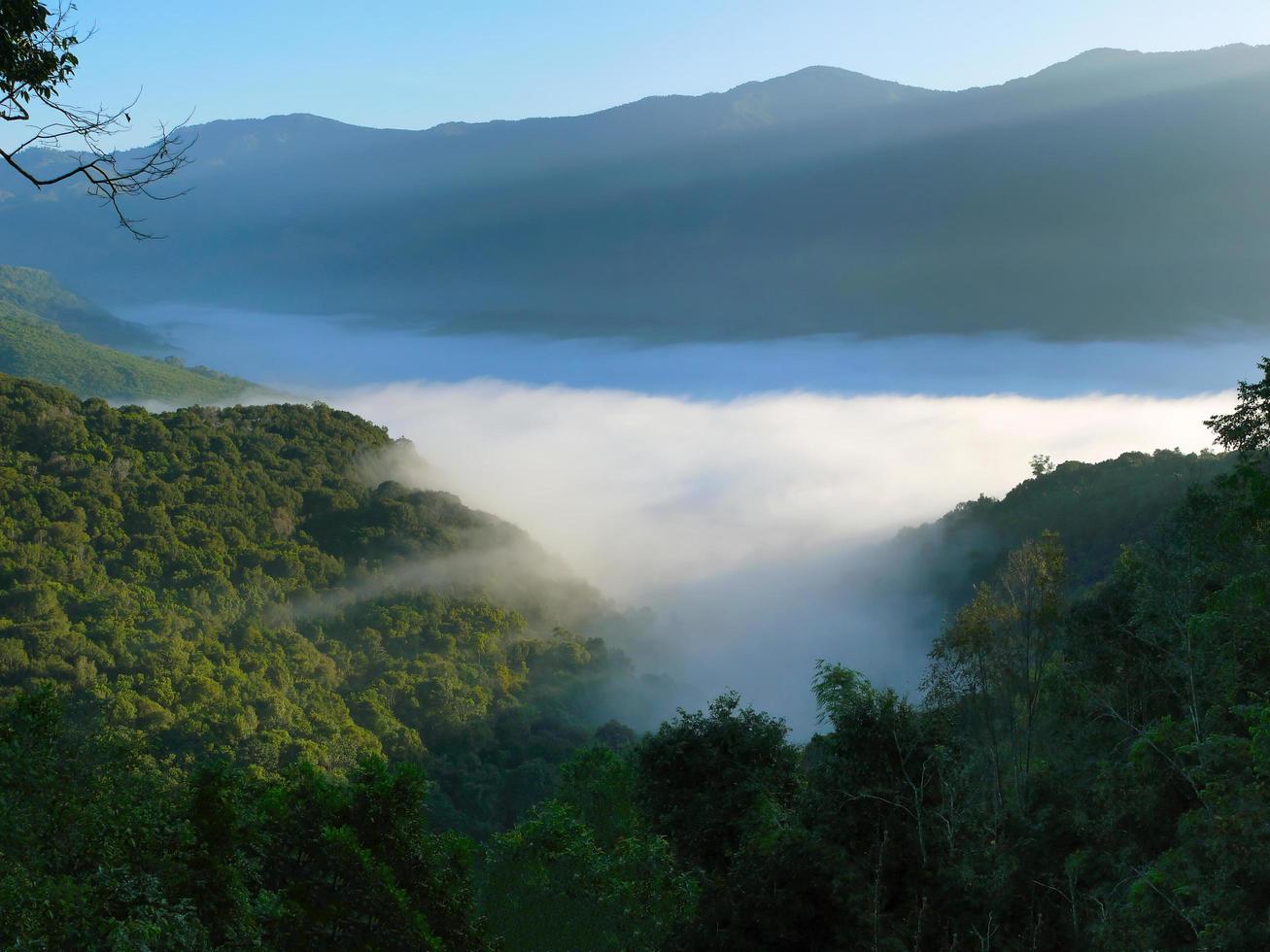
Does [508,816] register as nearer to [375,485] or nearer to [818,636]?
[375,485]

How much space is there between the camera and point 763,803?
16797 mm

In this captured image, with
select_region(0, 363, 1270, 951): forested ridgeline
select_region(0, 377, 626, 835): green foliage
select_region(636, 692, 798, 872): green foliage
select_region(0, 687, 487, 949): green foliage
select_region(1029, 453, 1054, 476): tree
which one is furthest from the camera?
select_region(1029, 453, 1054, 476): tree

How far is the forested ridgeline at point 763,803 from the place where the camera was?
771 centimetres

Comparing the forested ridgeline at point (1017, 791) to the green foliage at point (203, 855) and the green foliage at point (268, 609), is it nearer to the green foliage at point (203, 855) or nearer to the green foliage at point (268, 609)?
the green foliage at point (203, 855)

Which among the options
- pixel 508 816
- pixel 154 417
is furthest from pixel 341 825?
pixel 154 417

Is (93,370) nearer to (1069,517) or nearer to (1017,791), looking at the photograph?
(1069,517)

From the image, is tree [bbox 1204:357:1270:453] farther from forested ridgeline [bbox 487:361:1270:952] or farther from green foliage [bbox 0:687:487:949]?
green foliage [bbox 0:687:487:949]

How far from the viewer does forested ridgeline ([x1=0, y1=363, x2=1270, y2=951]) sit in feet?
25.3

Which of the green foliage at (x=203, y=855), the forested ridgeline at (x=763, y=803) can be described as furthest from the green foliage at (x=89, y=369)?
the green foliage at (x=203, y=855)

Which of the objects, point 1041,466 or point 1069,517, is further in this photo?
point 1041,466

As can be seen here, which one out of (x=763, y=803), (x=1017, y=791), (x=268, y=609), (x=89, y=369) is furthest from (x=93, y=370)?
(x=1017, y=791)

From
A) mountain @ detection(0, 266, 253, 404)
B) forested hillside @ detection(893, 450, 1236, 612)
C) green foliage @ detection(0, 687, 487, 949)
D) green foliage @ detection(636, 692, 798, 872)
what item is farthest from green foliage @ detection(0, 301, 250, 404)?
green foliage @ detection(0, 687, 487, 949)

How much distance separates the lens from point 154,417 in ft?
159

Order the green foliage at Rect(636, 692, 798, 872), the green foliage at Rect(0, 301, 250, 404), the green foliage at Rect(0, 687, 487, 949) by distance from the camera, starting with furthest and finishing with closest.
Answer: the green foliage at Rect(0, 301, 250, 404) → the green foliage at Rect(636, 692, 798, 872) → the green foliage at Rect(0, 687, 487, 949)
